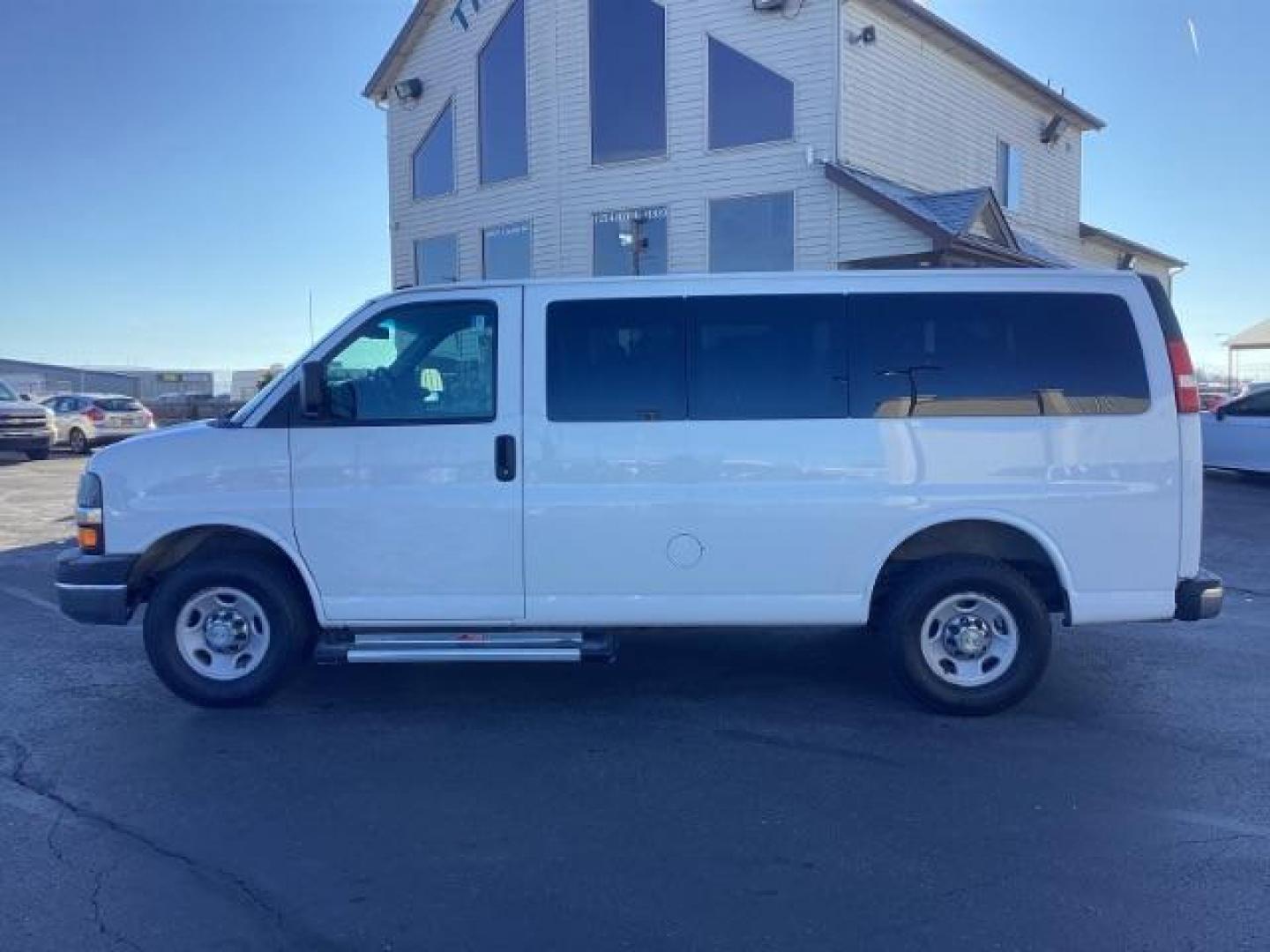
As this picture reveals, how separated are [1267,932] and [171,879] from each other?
12.2 ft

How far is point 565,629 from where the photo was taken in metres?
5.34

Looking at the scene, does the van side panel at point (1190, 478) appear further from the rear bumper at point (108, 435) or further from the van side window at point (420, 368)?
the rear bumper at point (108, 435)

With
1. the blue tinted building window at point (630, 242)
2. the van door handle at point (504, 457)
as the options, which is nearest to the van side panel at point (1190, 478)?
the van door handle at point (504, 457)

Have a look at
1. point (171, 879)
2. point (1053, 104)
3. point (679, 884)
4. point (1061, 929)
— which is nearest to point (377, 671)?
point (171, 879)

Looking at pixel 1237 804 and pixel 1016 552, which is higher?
pixel 1016 552

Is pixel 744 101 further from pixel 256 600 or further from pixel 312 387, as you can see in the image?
pixel 256 600

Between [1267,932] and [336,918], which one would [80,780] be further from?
[1267,932]

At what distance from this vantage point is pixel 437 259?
63.0 feet

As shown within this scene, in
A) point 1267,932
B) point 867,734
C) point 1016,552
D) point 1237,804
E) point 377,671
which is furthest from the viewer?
point 377,671

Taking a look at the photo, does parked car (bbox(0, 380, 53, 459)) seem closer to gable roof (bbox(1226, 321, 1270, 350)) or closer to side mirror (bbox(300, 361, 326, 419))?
side mirror (bbox(300, 361, 326, 419))

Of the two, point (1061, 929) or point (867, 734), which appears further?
point (867, 734)

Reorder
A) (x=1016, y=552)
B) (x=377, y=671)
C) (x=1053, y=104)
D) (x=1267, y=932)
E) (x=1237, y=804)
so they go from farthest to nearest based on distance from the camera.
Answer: (x=1053, y=104)
(x=377, y=671)
(x=1016, y=552)
(x=1237, y=804)
(x=1267, y=932)

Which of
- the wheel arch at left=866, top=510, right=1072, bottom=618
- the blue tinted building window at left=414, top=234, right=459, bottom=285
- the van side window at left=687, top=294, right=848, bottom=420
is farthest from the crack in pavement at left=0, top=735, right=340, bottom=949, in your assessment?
the blue tinted building window at left=414, top=234, right=459, bottom=285

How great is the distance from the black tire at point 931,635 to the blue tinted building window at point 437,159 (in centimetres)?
1554
